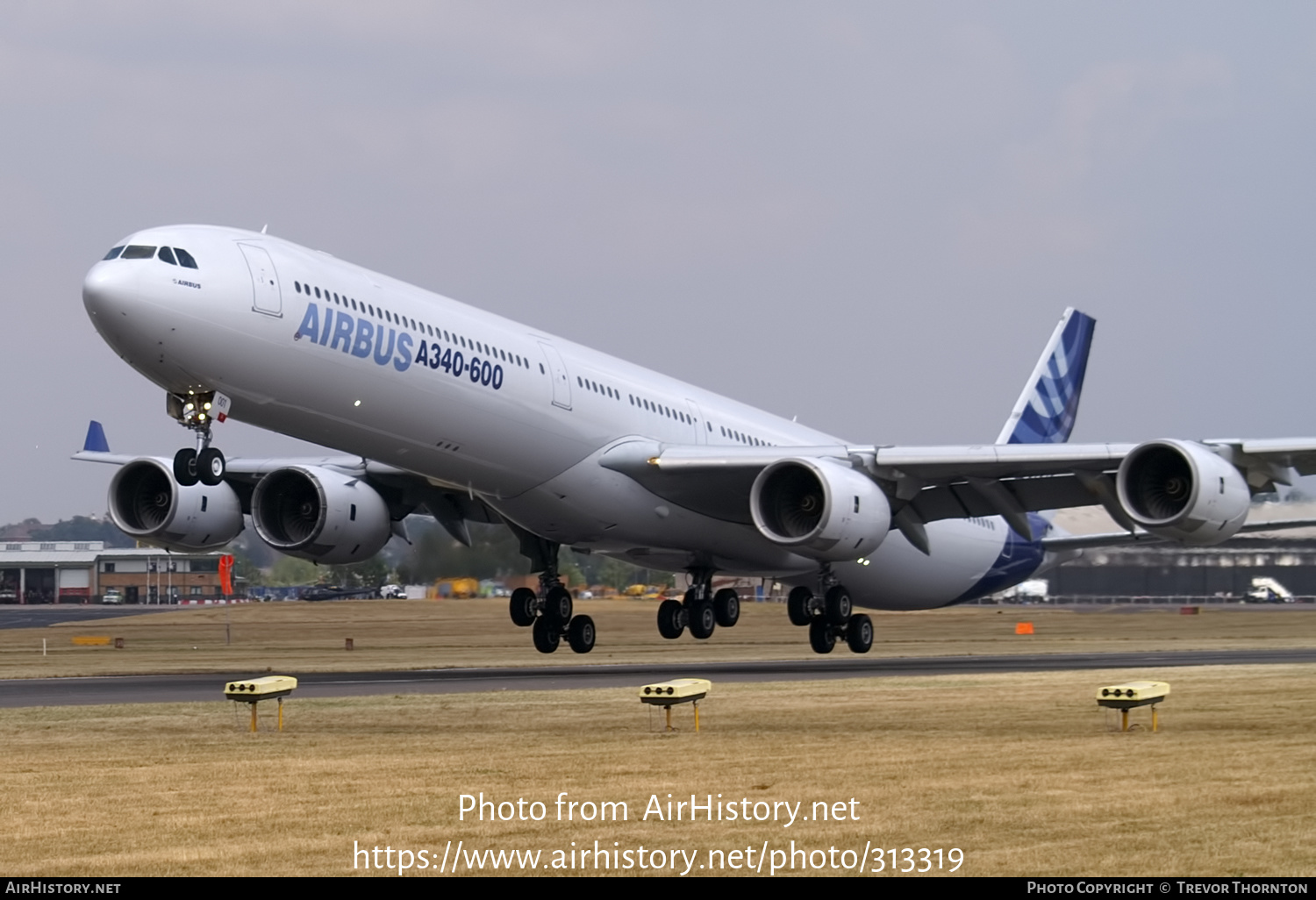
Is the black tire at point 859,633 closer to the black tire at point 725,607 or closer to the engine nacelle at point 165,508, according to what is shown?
the black tire at point 725,607

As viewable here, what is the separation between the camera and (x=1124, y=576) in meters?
73.9

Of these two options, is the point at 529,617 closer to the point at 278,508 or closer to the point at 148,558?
the point at 278,508

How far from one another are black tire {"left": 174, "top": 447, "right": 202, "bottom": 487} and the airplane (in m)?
0.04

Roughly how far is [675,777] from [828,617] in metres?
22.9

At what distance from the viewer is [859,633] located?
4072cm

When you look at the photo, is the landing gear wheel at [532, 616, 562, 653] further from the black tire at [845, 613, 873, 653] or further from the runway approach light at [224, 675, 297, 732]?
the runway approach light at [224, 675, 297, 732]

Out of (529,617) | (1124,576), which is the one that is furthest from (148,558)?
(529,617)

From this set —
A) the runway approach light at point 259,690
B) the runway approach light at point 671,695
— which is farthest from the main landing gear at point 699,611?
the runway approach light at point 259,690

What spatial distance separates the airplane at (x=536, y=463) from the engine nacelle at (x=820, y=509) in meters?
0.06

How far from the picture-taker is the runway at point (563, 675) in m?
30.4

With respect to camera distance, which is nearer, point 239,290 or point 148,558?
point 239,290

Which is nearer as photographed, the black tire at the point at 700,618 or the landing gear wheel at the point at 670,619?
the black tire at the point at 700,618

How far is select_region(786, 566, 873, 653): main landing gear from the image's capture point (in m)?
39.5

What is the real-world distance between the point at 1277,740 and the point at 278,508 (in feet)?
72.9
